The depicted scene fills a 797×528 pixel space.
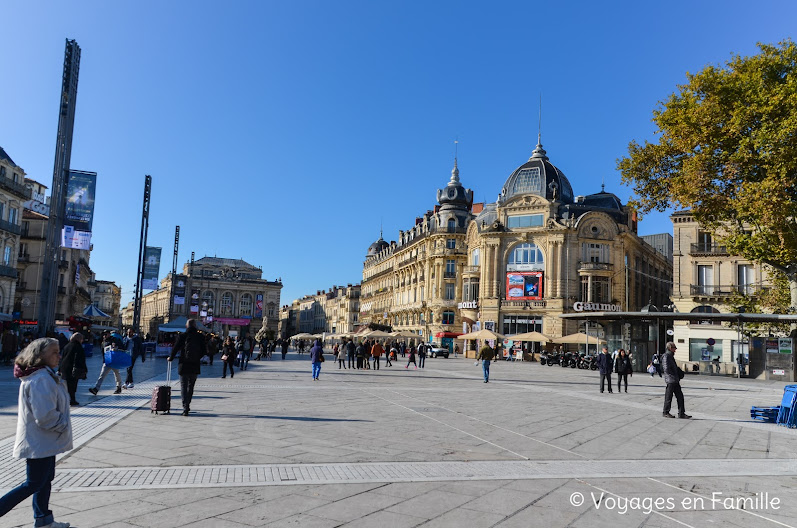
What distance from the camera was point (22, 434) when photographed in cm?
436

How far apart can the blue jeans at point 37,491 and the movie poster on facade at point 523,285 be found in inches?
2111

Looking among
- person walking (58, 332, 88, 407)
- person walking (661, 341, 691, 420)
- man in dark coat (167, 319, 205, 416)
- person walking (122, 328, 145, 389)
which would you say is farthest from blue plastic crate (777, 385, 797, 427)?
person walking (122, 328, 145, 389)

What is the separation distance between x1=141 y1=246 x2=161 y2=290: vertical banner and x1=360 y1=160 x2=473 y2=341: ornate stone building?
112ft

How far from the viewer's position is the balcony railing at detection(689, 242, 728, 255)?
40.5 metres

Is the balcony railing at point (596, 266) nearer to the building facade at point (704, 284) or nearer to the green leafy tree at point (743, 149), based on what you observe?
the building facade at point (704, 284)

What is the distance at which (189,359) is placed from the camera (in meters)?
11.3

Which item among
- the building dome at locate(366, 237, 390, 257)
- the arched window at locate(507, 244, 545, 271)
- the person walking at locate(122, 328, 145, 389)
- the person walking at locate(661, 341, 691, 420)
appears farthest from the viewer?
the building dome at locate(366, 237, 390, 257)

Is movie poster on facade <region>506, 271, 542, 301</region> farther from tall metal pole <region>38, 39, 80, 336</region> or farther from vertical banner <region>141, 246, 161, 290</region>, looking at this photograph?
tall metal pole <region>38, 39, 80, 336</region>

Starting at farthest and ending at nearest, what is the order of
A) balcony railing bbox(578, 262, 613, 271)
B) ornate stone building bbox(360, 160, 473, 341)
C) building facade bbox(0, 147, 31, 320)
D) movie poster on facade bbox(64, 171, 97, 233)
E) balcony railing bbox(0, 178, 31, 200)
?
1. ornate stone building bbox(360, 160, 473, 341)
2. balcony railing bbox(578, 262, 613, 271)
3. building facade bbox(0, 147, 31, 320)
4. balcony railing bbox(0, 178, 31, 200)
5. movie poster on facade bbox(64, 171, 97, 233)

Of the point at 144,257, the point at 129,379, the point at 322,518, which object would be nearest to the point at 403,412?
the point at 322,518

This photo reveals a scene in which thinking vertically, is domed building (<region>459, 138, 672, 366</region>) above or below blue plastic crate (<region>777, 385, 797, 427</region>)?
above

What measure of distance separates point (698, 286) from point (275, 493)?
41.2 m

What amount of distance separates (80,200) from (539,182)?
4666cm

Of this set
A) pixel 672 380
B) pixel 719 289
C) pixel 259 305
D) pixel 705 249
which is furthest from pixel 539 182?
pixel 259 305
